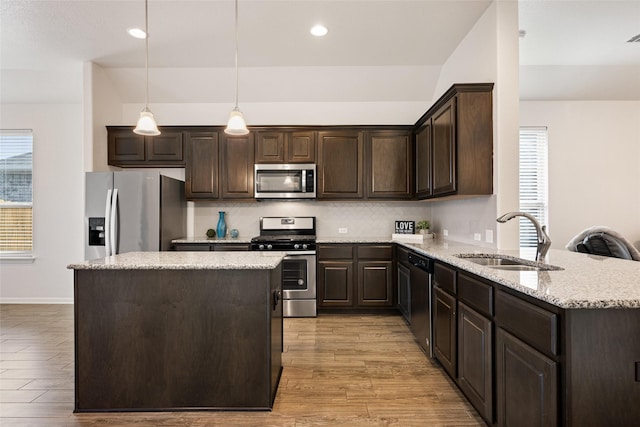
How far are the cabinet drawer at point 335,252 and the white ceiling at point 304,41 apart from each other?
6.80 ft

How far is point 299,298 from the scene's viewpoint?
165 inches

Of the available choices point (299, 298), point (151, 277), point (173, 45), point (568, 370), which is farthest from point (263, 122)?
point (568, 370)

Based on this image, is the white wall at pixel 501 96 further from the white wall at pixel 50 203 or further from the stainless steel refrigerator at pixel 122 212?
the white wall at pixel 50 203

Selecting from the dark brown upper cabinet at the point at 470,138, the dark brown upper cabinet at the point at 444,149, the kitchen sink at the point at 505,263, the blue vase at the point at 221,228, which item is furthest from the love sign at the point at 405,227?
the blue vase at the point at 221,228

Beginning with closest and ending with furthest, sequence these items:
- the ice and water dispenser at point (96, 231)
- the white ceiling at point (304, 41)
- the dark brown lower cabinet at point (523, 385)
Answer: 1. the dark brown lower cabinet at point (523, 385)
2. the white ceiling at point (304, 41)
3. the ice and water dispenser at point (96, 231)

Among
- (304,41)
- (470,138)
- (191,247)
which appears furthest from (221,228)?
(470,138)

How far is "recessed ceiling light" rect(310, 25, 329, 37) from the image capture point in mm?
3383

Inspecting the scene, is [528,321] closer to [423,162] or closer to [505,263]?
[505,263]

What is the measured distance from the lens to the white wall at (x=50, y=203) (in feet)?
16.0

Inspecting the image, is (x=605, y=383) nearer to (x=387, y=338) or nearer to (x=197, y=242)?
(x=387, y=338)

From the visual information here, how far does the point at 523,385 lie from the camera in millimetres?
1509

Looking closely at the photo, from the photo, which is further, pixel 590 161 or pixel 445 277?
pixel 590 161

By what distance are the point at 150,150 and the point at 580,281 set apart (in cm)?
467

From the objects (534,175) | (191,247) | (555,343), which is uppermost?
(534,175)
